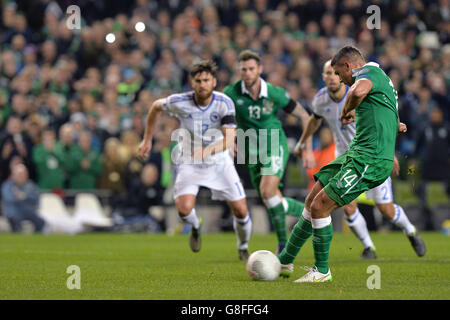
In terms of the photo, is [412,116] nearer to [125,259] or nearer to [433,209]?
[433,209]

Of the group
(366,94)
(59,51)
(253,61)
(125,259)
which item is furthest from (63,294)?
(59,51)

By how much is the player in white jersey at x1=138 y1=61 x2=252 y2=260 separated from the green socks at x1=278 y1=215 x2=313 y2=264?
103 inches

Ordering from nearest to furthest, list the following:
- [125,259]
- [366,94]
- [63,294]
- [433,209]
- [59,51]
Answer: [63,294]
[366,94]
[125,259]
[433,209]
[59,51]

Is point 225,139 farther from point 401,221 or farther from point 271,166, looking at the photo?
point 401,221

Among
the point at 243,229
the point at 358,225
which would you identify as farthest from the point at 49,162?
the point at 358,225

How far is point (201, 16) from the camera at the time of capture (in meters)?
22.8

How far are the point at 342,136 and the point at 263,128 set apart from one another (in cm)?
121

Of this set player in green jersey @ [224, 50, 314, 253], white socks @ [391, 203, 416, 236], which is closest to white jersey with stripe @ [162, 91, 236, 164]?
player in green jersey @ [224, 50, 314, 253]

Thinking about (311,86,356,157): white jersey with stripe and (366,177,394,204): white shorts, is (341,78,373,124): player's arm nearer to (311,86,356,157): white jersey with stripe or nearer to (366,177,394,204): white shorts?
(311,86,356,157): white jersey with stripe

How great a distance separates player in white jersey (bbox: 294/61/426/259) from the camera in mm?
10930

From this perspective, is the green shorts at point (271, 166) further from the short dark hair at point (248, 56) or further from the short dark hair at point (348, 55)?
the short dark hair at point (348, 55)

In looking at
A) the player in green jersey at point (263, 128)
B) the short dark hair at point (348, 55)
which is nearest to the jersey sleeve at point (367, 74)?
the short dark hair at point (348, 55)

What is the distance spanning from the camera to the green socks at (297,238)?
330 inches

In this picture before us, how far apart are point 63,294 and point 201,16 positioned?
16.5 metres
